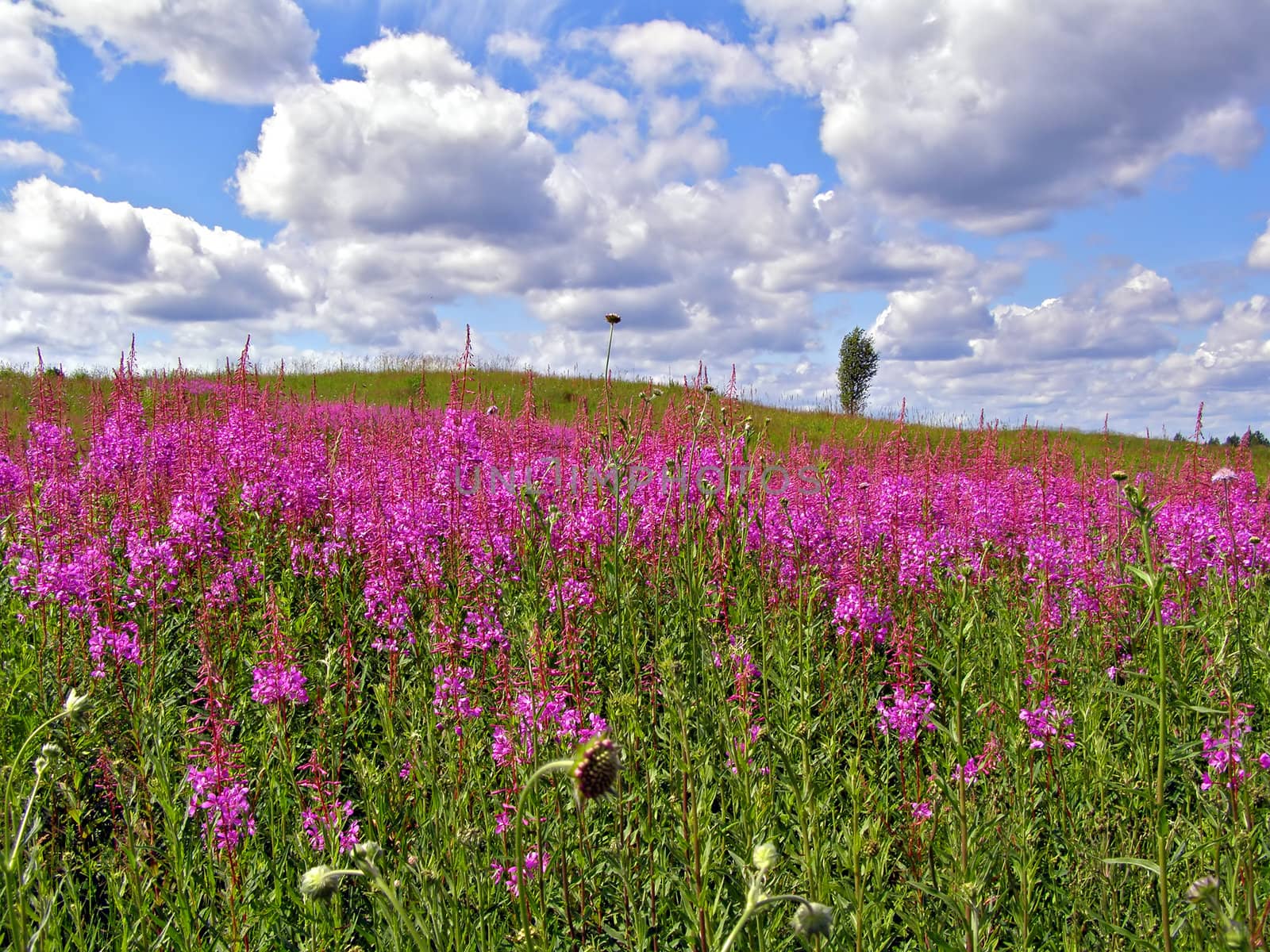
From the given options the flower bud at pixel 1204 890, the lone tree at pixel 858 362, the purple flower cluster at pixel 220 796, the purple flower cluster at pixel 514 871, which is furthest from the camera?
the lone tree at pixel 858 362

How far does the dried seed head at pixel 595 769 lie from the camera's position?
1184 mm

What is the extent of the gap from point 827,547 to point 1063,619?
63.7 inches

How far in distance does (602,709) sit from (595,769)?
10.3 feet

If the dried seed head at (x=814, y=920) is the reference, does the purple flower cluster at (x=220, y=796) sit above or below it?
below

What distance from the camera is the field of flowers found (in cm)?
248

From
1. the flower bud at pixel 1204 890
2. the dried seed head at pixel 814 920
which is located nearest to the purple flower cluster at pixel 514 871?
the dried seed head at pixel 814 920

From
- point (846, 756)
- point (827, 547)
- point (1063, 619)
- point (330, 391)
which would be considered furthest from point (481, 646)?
point (330, 391)

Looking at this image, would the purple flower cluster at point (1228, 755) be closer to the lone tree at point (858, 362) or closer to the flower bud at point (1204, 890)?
the flower bud at point (1204, 890)

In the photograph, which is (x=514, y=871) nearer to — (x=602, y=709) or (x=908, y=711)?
(x=602, y=709)

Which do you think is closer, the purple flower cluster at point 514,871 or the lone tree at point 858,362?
the purple flower cluster at point 514,871

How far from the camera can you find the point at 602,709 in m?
4.25

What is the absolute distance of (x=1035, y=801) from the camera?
11.0ft

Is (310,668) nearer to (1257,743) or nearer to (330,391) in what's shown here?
(1257,743)

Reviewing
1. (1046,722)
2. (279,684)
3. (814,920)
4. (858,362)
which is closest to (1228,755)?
(1046,722)
